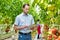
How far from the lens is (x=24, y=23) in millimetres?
1444

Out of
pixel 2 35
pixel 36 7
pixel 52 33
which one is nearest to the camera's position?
pixel 52 33

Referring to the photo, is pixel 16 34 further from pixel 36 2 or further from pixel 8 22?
pixel 36 2

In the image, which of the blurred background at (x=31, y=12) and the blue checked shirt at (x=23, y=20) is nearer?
the blurred background at (x=31, y=12)

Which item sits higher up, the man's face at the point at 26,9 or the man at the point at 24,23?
the man's face at the point at 26,9

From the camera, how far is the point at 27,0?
1.47 m

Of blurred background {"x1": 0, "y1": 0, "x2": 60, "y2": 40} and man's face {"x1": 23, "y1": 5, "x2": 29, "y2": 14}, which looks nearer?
blurred background {"x1": 0, "y1": 0, "x2": 60, "y2": 40}

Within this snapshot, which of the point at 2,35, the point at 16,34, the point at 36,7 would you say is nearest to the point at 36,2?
the point at 36,7

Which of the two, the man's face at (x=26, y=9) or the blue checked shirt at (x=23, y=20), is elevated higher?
the man's face at (x=26, y=9)

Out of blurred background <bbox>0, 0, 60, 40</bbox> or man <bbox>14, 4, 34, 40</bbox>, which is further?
man <bbox>14, 4, 34, 40</bbox>

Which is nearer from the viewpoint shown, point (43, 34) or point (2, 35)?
point (43, 34)

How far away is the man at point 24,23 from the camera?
1.43 m

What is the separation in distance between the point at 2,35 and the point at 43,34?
1.06 feet

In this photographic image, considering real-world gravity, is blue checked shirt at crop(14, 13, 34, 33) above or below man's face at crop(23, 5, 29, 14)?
below

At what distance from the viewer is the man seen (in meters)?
1.43
